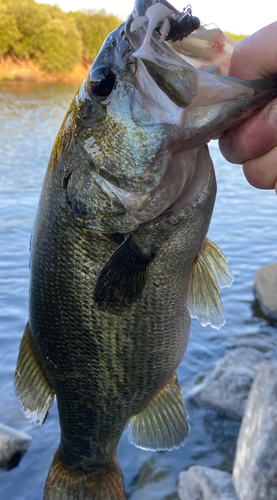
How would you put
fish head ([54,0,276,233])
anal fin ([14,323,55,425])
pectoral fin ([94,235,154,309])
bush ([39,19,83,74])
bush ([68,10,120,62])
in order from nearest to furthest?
fish head ([54,0,276,233])
pectoral fin ([94,235,154,309])
anal fin ([14,323,55,425])
bush ([39,19,83,74])
bush ([68,10,120,62])

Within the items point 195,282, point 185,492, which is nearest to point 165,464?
point 185,492

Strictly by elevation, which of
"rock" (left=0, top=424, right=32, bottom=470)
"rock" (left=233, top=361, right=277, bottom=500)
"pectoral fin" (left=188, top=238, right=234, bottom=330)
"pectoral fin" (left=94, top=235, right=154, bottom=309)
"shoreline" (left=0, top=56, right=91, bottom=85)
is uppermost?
"pectoral fin" (left=94, top=235, right=154, bottom=309)

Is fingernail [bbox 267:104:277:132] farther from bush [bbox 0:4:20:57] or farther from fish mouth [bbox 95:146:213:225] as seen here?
bush [bbox 0:4:20:57]

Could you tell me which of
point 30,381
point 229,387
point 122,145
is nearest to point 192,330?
point 229,387

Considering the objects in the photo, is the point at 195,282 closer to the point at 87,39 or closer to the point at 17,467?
the point at 17,467

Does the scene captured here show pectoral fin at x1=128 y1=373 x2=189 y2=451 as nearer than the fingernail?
No

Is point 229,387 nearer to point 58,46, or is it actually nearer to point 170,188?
point 170,188

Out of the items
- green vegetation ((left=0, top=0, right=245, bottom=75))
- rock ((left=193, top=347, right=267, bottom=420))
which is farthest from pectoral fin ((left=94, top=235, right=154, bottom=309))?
green vegetation ((left=0, top=0, right=245, bottom=75))
